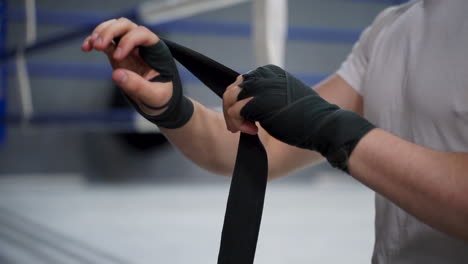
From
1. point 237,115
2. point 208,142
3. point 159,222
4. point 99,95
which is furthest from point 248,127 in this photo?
point 99,95

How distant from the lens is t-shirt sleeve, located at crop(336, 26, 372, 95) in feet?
3.13

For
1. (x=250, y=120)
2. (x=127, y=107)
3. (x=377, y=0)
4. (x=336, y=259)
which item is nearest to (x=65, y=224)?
(x=336, y=259)

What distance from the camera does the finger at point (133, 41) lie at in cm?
65

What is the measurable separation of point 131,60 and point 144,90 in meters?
0.06

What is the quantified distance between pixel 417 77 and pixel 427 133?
81 millimetres

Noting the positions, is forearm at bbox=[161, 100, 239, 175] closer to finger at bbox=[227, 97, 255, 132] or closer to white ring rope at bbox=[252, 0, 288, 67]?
finger at bbox=[227, 97, 255, 132]

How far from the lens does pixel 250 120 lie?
25.6 inches

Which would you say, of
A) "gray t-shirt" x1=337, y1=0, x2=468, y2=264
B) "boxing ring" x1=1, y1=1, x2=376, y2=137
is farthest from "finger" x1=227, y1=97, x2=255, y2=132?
"boxing ring" x1=1, y1=1, x2=376, y2=137

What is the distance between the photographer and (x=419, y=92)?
775mm

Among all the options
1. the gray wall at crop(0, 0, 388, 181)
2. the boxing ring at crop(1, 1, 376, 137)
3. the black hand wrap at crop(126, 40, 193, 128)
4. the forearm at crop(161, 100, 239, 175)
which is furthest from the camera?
the gray wall at crop(0, 0, 388, 181)

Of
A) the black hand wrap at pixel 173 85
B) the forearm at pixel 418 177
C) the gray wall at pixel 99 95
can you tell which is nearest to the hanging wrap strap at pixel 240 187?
the black hand wrap at pixel 173 85

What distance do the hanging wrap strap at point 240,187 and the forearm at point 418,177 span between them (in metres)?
0.14

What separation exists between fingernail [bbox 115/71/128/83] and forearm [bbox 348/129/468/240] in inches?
11.4

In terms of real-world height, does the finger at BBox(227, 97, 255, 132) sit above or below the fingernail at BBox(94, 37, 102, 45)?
below
